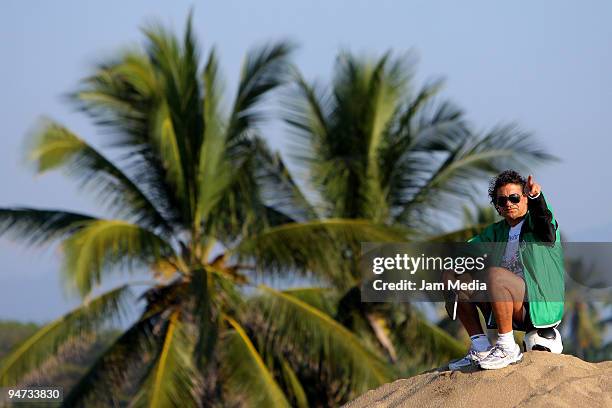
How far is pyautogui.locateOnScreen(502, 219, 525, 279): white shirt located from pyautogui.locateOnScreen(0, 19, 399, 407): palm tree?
28.4 ft

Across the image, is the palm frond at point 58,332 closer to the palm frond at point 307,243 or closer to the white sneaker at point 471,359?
the palm frond at point 307,243

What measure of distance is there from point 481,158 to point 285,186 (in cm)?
290

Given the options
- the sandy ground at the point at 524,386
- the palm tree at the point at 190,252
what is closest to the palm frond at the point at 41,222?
the palm tree at the point at 190,252

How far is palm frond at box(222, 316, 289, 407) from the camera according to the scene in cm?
1580

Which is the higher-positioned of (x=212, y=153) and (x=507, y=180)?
(x=212, y=153)

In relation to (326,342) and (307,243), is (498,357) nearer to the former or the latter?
(326,342)

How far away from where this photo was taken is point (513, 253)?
737cm

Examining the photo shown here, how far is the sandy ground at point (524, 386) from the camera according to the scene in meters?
7.20

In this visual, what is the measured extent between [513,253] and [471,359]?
2.25 feet

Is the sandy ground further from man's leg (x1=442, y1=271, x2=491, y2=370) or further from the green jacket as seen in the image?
the green jacket

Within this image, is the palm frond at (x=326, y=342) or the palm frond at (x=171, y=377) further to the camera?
the palm frond at (x=326, y=342)

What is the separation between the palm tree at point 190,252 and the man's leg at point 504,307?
28.1 feet

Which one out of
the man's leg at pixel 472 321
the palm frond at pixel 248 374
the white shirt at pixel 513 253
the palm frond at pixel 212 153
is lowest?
the palm frond at pixel 248 374

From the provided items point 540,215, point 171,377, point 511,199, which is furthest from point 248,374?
point 540,215
